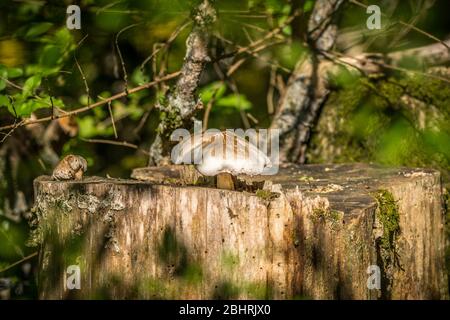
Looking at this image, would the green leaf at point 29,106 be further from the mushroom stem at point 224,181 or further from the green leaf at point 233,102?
the green leaf at point 233,102

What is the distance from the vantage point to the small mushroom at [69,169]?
10.9ft

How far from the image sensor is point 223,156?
9.67ft

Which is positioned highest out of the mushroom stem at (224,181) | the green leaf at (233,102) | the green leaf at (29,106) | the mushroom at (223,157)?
the green leaf at (233,102)

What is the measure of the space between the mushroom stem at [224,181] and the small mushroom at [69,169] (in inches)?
32.5

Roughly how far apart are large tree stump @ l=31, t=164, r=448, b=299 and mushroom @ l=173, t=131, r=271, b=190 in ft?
0.37

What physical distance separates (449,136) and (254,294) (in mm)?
2443

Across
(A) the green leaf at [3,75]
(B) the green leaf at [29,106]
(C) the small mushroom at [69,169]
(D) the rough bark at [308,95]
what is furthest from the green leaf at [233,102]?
(C) the small mushroom at [69,169]

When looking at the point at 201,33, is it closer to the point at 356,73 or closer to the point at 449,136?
the point at 356,73

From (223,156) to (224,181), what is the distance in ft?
0.64

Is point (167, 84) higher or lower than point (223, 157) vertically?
higher

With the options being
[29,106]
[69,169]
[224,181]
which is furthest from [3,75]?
[224,181]

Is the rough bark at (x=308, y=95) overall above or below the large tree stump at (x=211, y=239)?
above

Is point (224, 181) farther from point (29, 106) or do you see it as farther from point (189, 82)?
point (29, 106)
